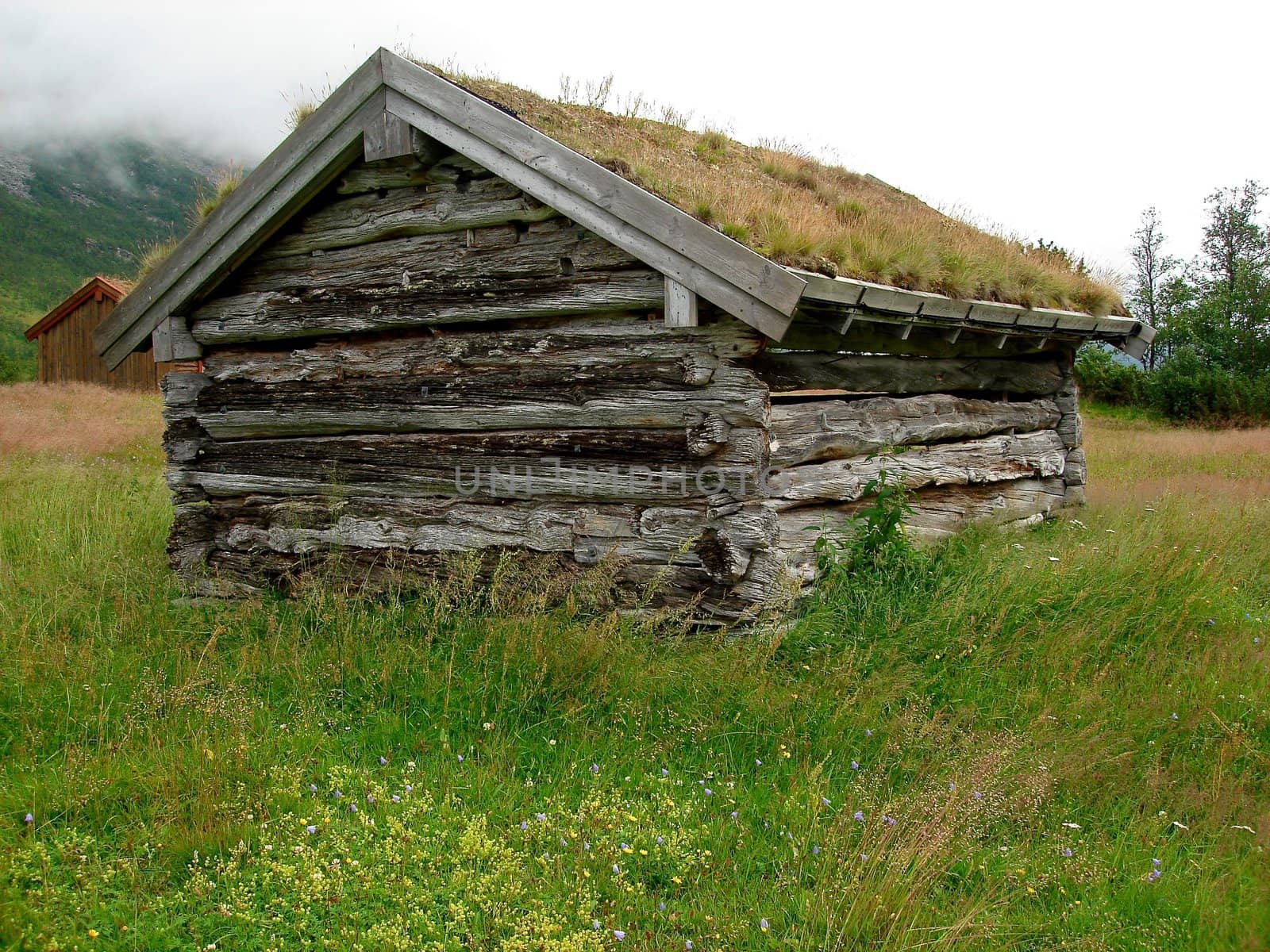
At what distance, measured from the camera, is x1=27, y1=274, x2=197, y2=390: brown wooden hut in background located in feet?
72.4

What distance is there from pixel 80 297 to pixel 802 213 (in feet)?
76.5

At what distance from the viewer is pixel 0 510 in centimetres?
739

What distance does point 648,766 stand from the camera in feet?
11.6

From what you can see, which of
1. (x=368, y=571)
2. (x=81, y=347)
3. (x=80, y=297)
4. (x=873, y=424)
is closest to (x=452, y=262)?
(x=368, y=571)

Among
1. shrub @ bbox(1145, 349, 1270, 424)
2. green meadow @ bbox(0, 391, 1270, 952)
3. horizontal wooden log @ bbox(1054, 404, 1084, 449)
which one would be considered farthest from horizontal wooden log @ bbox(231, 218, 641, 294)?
shrub @ bbox(1145, 349, 1270, 424)

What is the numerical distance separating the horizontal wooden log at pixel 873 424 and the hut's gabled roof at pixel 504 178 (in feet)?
2.06

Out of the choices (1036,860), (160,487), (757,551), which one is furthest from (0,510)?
(1036,860)

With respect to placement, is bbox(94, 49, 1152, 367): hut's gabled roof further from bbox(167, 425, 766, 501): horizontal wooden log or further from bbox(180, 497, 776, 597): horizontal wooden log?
bbox(180, 497, 776, 597): horizontal wooden log

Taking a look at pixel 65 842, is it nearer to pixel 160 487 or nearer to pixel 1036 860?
pixel 1036 860

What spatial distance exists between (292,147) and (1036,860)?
17.1 ft

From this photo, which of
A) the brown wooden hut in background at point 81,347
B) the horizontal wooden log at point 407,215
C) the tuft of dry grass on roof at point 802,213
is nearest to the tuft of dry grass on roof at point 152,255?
the horizontal wooden log at point 407,215

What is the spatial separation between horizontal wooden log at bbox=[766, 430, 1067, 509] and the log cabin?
24 millimetres

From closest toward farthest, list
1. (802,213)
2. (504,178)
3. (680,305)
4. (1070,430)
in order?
(680,305) < (504,178) < (802,213) < (1070,430)

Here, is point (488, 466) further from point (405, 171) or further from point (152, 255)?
point (152, 255)
